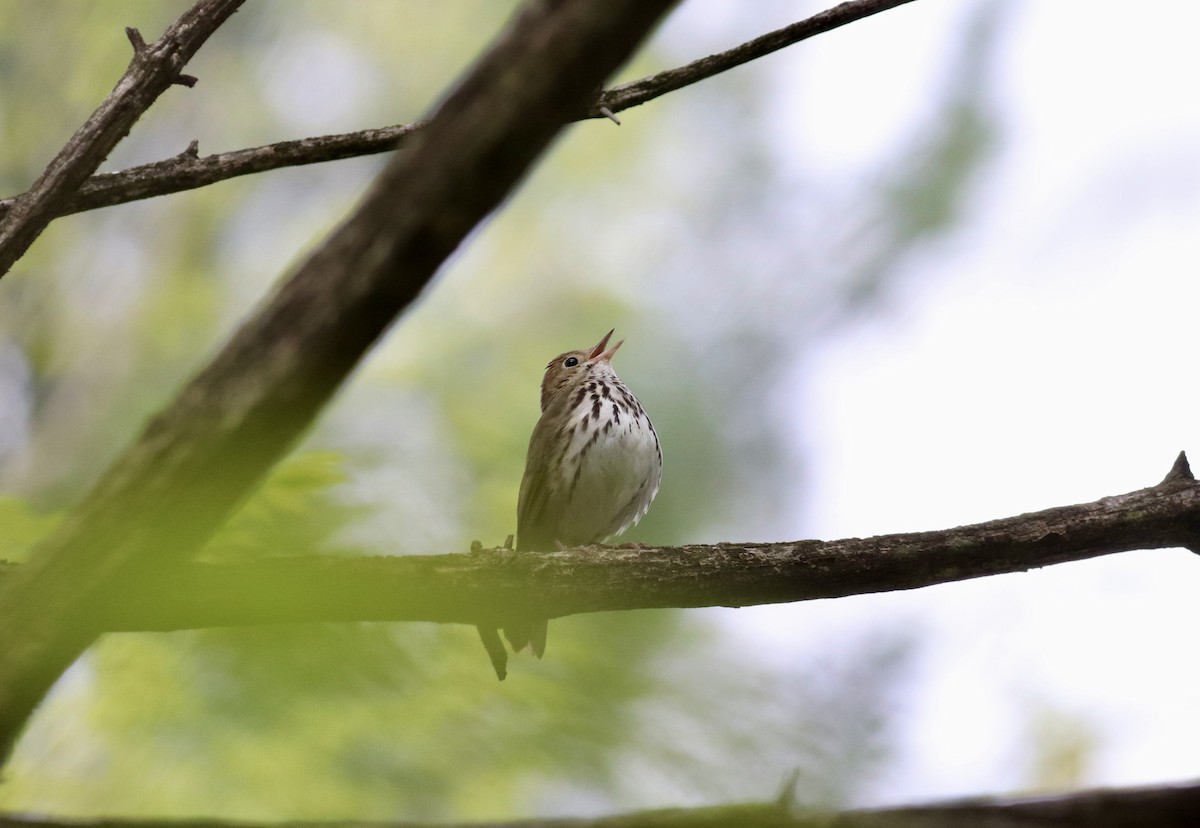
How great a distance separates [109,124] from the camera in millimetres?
2748

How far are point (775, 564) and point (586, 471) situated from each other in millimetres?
2207

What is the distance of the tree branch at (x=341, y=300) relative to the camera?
1.31m

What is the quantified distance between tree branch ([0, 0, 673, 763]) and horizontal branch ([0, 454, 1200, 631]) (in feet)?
3.74

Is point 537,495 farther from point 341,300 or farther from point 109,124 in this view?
point 341,300

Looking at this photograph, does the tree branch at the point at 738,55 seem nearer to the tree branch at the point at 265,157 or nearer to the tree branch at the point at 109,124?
the tree branch at the point at 265,157

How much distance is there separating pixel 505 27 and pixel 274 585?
734 millimetres

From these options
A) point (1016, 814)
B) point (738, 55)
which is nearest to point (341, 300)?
point (1016, 814)

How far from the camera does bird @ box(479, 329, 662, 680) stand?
5.24m

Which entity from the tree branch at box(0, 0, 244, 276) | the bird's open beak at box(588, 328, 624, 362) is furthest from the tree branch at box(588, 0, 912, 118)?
the bird's open beak at box(588, 328, 624, 362)

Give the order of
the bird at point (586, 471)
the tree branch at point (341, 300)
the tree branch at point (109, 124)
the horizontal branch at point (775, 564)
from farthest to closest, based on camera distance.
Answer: the bird at point (586, 471), the horizontal branch at point (775, 564), the tree branch at point (109, 124), the tree branch at point (341, 300)

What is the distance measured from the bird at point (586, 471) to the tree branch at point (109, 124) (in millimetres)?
2713

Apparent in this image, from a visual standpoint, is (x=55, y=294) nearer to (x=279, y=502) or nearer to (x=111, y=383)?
(x=111, y=383)

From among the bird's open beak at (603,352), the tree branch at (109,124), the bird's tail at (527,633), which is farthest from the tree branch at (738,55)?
the bird's open beak at (603,352)

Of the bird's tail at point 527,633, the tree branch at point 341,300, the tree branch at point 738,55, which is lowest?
the tree branch at point 341,300
